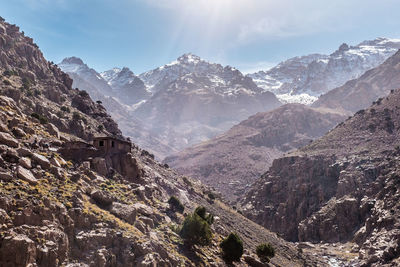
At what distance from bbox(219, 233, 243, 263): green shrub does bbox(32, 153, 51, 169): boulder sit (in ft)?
76.0

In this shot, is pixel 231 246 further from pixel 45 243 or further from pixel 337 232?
pixel 337 232

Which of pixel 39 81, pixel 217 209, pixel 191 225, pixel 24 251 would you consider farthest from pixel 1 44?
pixel 24 251

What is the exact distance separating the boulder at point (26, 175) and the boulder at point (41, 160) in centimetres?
257

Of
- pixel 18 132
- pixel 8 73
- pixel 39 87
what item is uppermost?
pixel 39 87

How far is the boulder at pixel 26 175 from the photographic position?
1124 inches

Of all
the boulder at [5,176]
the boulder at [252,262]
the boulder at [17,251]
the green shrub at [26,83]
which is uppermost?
the green shrub at [26,83]

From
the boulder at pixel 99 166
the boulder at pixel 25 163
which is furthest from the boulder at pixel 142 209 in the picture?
the boulder at pixel 25 163

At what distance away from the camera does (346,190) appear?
106 m

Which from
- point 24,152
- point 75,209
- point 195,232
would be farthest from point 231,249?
point 24,152

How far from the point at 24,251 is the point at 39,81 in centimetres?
7483

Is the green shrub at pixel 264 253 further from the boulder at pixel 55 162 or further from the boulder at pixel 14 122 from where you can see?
the boulder at pixel 14 122

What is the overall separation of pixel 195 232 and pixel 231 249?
5982 millimetres

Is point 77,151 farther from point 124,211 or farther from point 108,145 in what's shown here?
point 124,211

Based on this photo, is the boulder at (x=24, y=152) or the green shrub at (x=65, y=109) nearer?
the boulder at (x=24, y=152)
